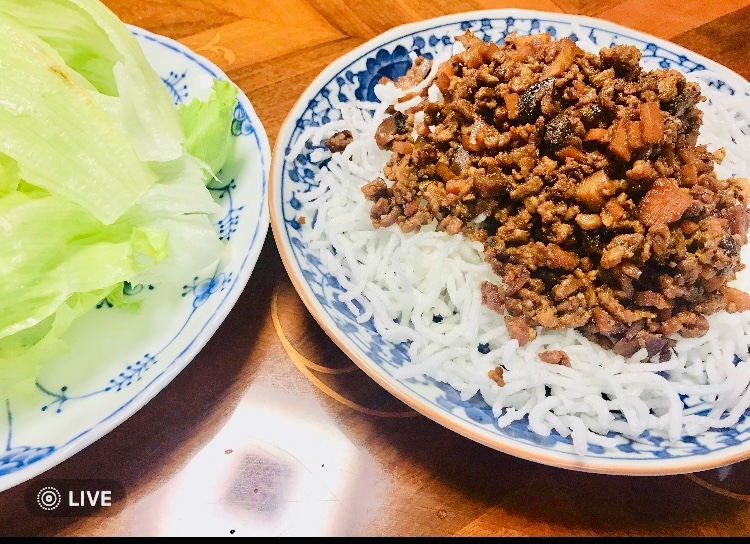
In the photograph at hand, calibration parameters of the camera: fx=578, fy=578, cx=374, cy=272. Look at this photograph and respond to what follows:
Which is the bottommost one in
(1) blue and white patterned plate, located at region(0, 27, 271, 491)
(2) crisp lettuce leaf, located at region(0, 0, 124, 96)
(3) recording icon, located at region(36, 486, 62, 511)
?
(3) recording icon, located at region(36, 486, 62, 511)

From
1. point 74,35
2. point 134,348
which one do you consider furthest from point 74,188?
point 74,35

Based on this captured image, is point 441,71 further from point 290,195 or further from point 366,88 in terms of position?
point 290,195

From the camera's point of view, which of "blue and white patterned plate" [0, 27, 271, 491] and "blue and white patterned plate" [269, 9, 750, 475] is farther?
"blue and white patterned plate" [0, 27, 271, 491]

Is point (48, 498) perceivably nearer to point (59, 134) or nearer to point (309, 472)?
point (309, 472)

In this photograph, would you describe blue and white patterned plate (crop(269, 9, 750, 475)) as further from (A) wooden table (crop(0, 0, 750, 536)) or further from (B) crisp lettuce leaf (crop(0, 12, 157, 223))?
(B) crisp lettuce leaf (crop(0, 12, 157, 223))

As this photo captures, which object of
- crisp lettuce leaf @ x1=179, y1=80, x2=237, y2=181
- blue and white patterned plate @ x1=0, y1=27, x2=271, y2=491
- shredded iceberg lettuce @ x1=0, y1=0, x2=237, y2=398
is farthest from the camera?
crisp lettuce leaf @ x1=179, y1=80, x2=237, y2=181

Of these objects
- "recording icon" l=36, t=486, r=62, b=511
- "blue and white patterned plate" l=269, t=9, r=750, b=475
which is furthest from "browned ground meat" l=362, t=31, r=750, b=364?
"recording icon" l=36, t=486, r=62, b=511

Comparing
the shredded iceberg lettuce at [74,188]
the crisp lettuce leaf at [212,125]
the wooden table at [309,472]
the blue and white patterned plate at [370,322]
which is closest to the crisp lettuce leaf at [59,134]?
the shredded iceberg lettuce at [74,188]

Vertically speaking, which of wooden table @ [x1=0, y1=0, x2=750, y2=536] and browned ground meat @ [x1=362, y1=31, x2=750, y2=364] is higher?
browned ground meat @ [x1=362, y1=31, x2=750, y2=364]
